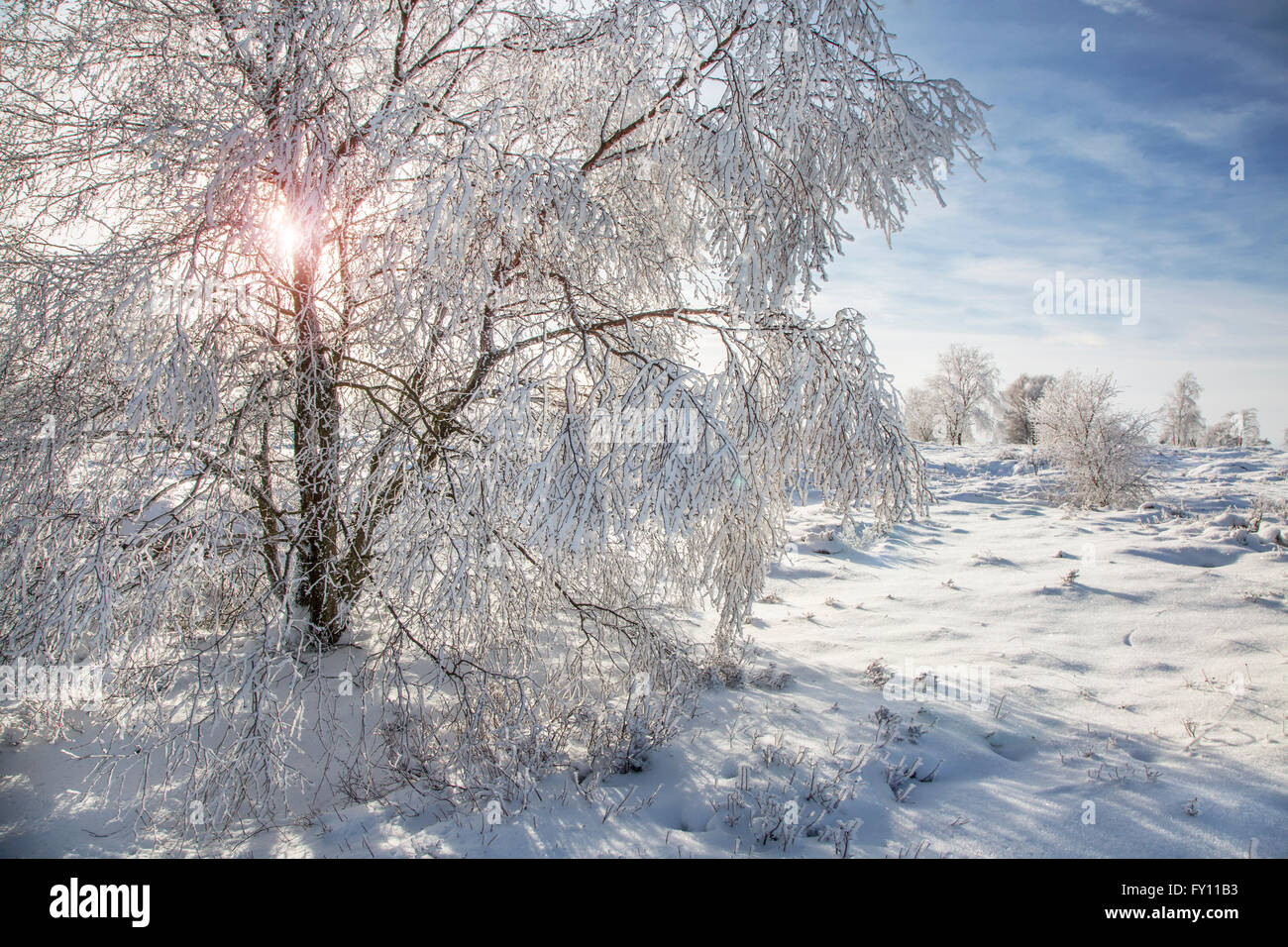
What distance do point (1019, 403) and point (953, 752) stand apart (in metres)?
43.4

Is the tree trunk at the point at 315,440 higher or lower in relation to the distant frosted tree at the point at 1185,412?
lower

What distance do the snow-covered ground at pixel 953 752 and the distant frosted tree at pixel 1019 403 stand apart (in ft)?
122

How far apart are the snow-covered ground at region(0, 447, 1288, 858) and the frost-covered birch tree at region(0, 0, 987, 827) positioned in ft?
1.52

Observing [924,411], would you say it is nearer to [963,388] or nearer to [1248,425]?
[963,388]

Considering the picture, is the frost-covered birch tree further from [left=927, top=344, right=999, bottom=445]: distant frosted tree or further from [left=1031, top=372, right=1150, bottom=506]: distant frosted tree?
[left=927, top=344, right=999, bottom=445]: distant frosted tree

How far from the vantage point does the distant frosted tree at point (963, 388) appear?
38.3 m

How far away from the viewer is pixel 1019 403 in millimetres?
38812

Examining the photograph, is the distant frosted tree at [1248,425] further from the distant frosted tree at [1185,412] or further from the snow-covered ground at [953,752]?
the snow-covered ground at [953,752]

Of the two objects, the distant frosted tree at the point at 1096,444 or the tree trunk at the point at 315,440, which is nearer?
the tree trunk at the point at 315,440
